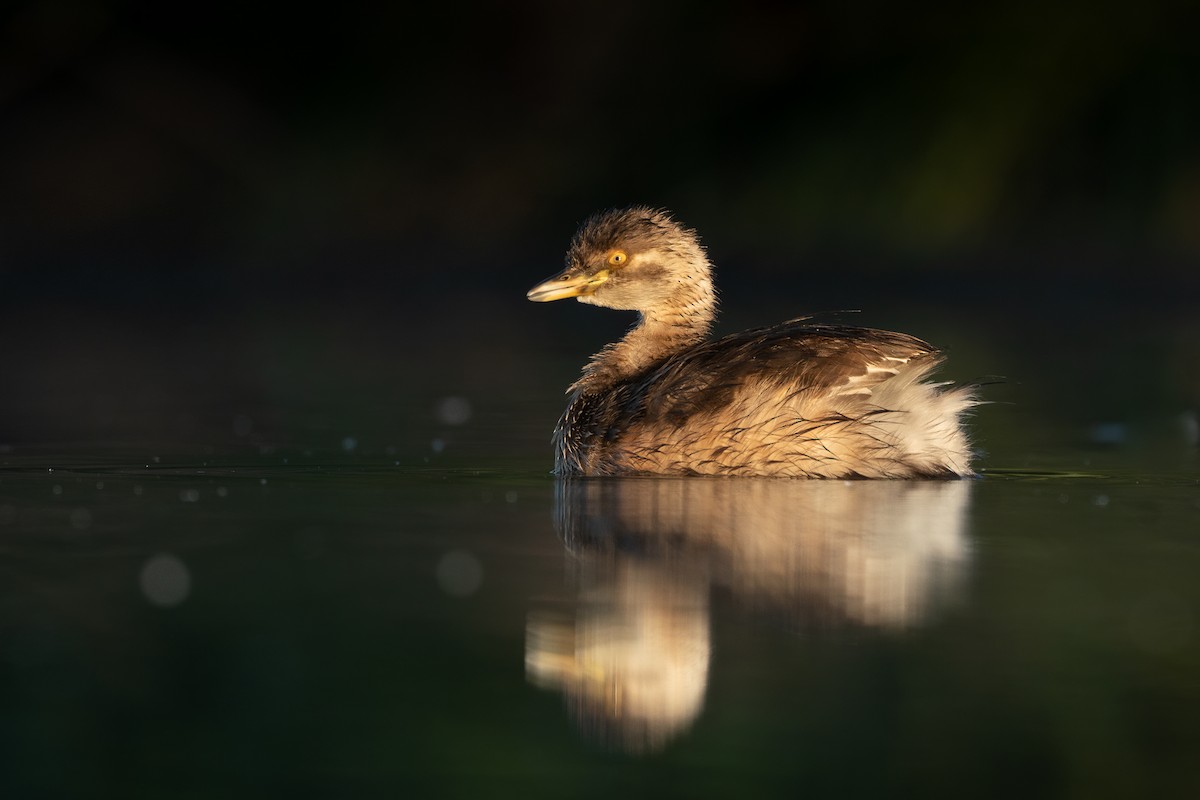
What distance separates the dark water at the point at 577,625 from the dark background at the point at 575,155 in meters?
10.1

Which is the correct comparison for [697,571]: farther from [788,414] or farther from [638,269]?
[638,269]

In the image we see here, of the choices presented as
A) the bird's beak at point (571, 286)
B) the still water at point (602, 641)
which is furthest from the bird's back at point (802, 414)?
the bird's beak at point (571, 286)

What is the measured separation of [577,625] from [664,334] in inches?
172

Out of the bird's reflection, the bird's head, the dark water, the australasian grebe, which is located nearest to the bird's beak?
the bird's head

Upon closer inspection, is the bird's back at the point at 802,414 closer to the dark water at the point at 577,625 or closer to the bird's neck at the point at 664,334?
the dark water at the point at 577,625

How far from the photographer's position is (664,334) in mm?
10188

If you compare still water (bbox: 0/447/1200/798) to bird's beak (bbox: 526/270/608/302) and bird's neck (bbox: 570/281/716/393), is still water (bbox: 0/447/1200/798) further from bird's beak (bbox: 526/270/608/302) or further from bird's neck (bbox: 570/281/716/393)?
bird's beak (bbox: 526/270/608/302)

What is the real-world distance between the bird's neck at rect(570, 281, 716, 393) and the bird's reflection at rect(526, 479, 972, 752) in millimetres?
1233

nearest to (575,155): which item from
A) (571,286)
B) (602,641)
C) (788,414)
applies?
(571,286)

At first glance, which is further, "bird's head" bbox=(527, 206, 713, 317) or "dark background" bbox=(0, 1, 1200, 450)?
"dark background" bbox=(0, 1, 1200, 450)

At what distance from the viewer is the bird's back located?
28.8 ft

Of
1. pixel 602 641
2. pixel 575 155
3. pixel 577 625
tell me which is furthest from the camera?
pixel 575 155

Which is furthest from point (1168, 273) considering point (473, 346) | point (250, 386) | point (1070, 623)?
point (1070, 623)

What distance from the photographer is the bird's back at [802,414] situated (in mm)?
8781
